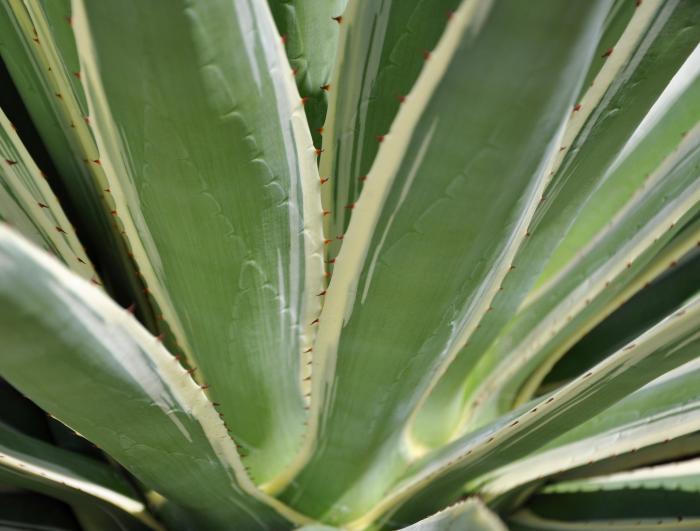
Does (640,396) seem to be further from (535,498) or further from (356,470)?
(356,470)

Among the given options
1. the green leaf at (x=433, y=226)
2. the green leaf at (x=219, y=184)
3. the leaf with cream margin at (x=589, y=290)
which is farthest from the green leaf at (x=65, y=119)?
the leaf with cream margin at (x=589, y=290)

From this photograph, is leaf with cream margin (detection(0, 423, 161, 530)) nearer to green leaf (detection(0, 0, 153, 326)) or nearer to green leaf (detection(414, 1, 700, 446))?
green leaf (detection(0, 0, 153, 326))

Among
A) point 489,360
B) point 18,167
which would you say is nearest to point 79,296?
point 18,167

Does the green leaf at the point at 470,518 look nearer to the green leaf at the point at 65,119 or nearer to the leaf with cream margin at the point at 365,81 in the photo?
the leaf with cream margin at the point at 365,81

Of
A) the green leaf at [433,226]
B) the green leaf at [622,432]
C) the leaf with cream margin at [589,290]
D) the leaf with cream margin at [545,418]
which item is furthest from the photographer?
the leaf with cream margin at [589,290]

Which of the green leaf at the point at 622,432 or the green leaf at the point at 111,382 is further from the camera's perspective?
the green leaf at the point at 622,432

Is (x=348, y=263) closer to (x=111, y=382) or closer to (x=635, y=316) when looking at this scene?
(x=111, y=382)

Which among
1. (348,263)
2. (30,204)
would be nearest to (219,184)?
(348,263)

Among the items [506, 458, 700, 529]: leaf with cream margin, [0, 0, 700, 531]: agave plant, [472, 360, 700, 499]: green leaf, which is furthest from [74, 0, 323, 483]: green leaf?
A: [506, 458, 700, 529]: leaf with cream margin
